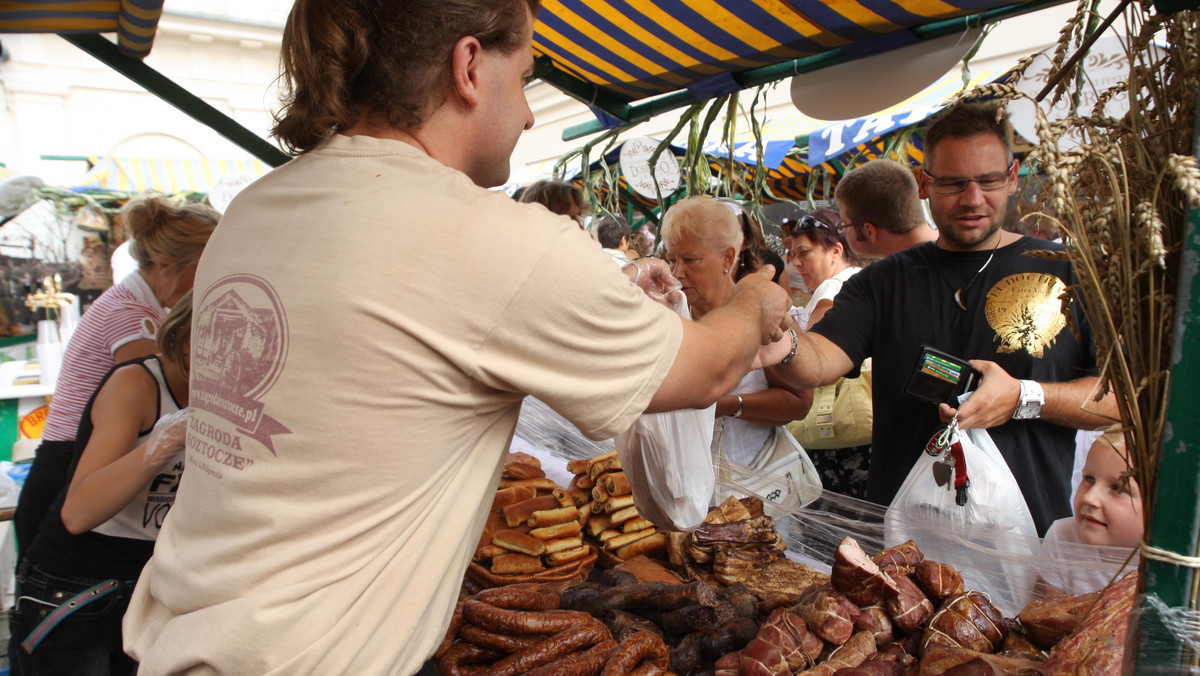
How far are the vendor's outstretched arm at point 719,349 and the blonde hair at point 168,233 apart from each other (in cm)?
248

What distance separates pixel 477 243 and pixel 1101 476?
5.99ft

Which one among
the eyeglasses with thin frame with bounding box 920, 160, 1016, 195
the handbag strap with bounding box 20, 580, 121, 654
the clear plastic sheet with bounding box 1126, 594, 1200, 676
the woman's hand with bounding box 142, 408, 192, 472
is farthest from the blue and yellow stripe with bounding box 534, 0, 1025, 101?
the handbag strap with bounding box 20, 580, 121, 654

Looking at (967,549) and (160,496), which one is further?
(160,496)

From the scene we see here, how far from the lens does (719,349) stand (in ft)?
4.33

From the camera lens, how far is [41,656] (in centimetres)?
229

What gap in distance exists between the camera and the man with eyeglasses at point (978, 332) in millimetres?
2385

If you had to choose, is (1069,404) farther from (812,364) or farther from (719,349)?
(719,349)

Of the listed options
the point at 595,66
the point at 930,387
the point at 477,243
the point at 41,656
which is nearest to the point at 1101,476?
the point at 930,387

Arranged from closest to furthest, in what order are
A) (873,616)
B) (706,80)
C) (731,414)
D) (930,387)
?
(873,616)
(930,387)
(706,80)
(731,414)

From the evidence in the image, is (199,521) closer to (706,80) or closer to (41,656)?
(41,656)

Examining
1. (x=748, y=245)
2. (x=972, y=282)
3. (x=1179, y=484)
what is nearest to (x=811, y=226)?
(x=748, y=245)

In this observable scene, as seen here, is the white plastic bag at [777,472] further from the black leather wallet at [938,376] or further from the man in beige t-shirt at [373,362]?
the man in beige t-shirt at [373,362]

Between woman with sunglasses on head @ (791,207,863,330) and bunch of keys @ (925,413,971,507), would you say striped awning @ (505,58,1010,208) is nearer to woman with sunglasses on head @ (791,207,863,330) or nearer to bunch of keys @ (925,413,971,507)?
woman with sunglasses on head @ (791,207,863,330)

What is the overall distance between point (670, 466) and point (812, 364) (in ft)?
1.98
